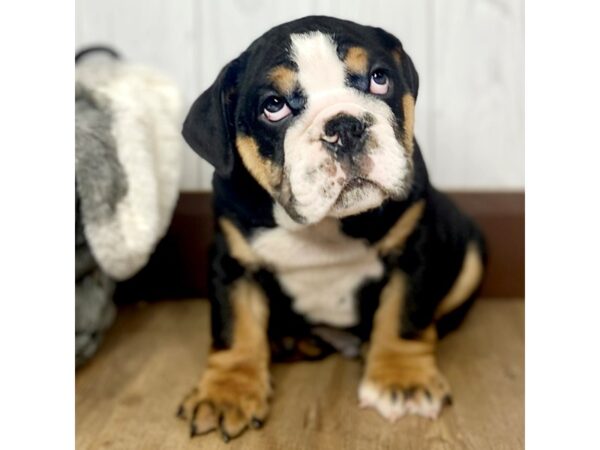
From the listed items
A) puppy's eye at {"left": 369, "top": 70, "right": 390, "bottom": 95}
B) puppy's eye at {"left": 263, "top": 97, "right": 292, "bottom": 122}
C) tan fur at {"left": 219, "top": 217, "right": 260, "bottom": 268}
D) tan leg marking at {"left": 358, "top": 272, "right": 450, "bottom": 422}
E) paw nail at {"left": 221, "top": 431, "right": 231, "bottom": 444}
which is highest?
puppy's eye at {"left": 369, "top": 70, "right": 390, "bottom": 95}

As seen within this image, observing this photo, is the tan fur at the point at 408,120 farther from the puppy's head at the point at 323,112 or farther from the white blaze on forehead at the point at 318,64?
the white blaze on forehead at the point at 318,64

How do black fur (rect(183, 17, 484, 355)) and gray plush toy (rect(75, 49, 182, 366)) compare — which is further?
gray plush toy (rect(75, 49, 182, 366))

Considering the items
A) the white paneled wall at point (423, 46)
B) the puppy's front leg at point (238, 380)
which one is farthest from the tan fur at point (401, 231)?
the puppy's front leg at point (238, 380)

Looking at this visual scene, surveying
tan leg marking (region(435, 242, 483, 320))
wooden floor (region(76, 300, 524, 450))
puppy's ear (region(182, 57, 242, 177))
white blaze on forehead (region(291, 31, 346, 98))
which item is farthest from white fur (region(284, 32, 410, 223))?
tan leg marking (region(435, 242, 483, 320))

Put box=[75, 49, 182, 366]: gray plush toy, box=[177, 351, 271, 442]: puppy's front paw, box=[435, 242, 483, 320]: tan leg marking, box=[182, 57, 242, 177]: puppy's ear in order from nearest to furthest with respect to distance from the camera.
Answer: box=[182, 57, 242, 177]: puppy's ear
box=[177, 351, 271, 442]: puppy's front paw
box=[75, 49, 182, 366]: gray plush toy
box=[435, 242, 483, 320]: tan leg marking

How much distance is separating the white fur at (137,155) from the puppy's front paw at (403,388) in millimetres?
418

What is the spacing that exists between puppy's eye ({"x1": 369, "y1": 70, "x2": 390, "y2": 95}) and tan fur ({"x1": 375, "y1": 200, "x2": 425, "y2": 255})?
261mm

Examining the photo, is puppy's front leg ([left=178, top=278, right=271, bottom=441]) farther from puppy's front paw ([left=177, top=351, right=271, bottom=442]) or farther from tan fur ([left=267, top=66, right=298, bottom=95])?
tan fur ([left=267, top=66, right=298, bottom=95])

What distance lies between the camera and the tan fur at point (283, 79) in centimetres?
99

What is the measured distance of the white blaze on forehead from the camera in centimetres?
98

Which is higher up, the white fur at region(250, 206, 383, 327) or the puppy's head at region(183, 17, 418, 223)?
the puppy's head at region(183, 17, 418, 223)
